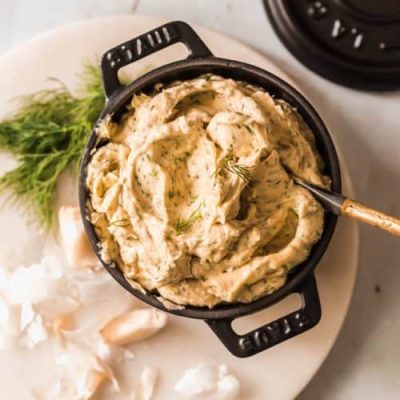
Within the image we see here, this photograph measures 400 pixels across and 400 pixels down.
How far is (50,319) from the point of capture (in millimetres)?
1396

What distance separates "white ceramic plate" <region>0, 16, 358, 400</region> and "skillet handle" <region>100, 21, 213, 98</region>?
0.13 m

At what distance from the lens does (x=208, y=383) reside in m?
1.39

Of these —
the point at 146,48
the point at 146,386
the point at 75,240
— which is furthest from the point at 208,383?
the point at 146,48

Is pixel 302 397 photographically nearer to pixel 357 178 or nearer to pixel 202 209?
pixel 357 178

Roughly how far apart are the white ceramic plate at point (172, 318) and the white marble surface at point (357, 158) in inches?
2.8

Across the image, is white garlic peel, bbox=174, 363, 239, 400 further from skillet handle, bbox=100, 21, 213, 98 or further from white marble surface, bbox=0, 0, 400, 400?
skillet handle, bbox=100, 21, 213, 98

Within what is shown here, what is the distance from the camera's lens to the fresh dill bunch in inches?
55.0

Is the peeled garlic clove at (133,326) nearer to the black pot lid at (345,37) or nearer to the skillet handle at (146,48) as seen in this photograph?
the skillet handle at (146,48)

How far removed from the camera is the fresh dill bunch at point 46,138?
4.58 ft

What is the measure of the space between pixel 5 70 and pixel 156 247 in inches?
17.0

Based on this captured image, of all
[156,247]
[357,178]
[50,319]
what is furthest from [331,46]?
[50,319]

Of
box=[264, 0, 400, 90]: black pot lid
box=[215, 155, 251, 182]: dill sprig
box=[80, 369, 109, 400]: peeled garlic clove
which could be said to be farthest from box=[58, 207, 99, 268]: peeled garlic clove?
box=[264, 0, 400, 90]: black pot lid

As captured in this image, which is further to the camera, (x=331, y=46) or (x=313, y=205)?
(x=331, y=46)

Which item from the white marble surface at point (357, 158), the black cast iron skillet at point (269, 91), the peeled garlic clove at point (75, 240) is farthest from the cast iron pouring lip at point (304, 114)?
the white marble surface at point (357, 158)
